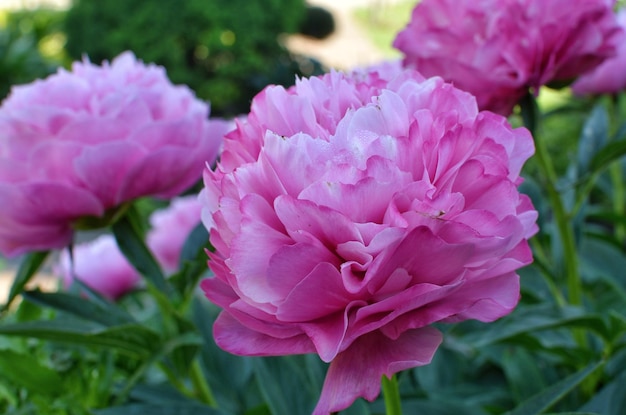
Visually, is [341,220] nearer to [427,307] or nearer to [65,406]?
[427,307]

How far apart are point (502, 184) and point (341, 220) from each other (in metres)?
0.09

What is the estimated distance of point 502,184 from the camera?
37 centimetres

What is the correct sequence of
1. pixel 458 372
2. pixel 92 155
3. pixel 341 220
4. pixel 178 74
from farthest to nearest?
1. pixel 178 74
2. pixel 458 372
3. pixel 92 155
4. pixel 341 220

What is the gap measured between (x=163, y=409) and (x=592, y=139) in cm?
58

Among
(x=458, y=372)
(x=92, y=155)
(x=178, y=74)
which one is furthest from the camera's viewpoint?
(x=178, y=74)

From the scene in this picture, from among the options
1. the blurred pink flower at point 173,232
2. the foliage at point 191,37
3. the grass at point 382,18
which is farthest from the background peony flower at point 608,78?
the grass at point 382,18

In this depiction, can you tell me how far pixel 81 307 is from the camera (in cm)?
70

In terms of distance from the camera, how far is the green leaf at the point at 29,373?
0.67 metres

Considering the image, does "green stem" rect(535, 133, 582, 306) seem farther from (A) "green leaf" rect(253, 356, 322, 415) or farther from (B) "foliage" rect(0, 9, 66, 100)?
(B) "foliage" rect(0, 9, 66, 100)

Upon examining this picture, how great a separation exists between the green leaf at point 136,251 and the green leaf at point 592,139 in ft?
1.57

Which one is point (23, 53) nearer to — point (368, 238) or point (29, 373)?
point (29, 373)

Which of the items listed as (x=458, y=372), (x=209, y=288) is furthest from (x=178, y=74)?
(x=209, y=288)

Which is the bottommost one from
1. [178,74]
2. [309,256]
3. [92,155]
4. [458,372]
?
[178,74]

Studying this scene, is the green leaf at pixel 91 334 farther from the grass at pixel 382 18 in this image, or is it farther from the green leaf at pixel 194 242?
the grass at pixel 382 18
